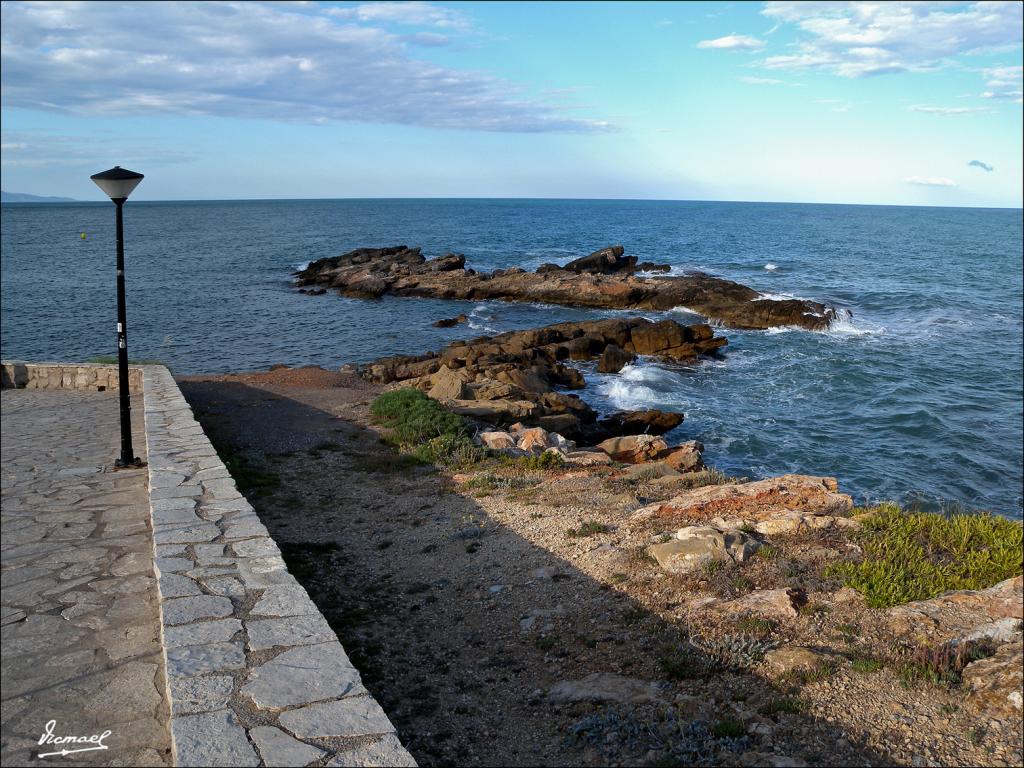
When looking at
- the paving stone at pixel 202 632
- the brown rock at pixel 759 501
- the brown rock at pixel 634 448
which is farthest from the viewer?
the brown rock at pixel 634 448

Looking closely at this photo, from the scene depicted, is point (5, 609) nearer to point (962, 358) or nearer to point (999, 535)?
point (999, 535)

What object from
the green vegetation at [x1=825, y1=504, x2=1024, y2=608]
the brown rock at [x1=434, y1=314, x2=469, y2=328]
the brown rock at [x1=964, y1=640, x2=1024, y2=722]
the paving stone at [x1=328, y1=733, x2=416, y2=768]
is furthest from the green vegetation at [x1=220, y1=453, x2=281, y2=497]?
the brown rock at [x1=434, y1=314, x2=469, y2=328]

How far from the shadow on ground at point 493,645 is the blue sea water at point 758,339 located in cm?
962

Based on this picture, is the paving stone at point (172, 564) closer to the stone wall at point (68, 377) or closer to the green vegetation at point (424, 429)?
the green vegetation at point (424, 429)

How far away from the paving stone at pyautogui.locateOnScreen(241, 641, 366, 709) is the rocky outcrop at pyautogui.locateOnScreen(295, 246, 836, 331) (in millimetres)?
31388

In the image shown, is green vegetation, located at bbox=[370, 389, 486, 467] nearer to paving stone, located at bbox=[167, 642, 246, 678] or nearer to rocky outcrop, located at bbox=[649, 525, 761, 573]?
rocky outcrop, located at bbox=[649, 525, 761, 573]

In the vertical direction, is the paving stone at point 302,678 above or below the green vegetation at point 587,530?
above

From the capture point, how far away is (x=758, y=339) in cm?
3047

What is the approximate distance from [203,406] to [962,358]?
85.3 ft

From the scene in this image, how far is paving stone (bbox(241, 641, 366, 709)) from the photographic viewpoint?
11.9 feet

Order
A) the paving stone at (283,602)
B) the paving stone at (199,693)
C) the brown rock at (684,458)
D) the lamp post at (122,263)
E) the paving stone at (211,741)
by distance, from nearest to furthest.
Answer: the paving stone at (211,741), the paving stone at (199,693), the paving stone at (283,602), the lamp post at (122,263), the brown rock at (684,458)

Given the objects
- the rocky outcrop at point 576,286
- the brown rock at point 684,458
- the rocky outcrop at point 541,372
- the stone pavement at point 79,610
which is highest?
the rocky outcrop at point 576,286

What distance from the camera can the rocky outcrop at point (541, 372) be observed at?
1712 cm

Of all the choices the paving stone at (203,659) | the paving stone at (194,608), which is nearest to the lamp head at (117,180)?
the paving stone at (194,608)
